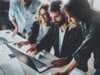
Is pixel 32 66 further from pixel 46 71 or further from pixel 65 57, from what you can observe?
pixel 65 57

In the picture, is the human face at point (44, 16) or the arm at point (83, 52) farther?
the human face at point (44, 16)

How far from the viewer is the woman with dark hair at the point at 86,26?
107cm

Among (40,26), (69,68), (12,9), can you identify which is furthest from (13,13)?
(69,68)

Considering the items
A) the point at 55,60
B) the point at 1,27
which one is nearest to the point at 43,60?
the point at 55,60

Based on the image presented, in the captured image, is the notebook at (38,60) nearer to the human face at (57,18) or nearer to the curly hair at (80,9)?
the human face at (57,18)

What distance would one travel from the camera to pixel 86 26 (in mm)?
1102

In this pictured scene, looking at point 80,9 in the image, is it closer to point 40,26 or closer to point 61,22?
point 61,22

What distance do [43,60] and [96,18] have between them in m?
0.51

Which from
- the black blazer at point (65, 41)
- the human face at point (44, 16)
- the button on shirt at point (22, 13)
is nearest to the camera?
the black blazer at point (65, 41)

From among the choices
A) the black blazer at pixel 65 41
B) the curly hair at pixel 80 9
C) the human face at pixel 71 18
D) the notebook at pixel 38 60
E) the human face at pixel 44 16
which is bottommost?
the notebook at pixel 38 60

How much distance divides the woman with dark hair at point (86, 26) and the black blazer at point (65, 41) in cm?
4

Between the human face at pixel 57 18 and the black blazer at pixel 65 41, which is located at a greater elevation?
the human face at pixel 57 18

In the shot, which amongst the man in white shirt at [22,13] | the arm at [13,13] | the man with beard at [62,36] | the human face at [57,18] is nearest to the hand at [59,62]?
the man with beard at [62,36]

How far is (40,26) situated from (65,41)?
0.31 meters
